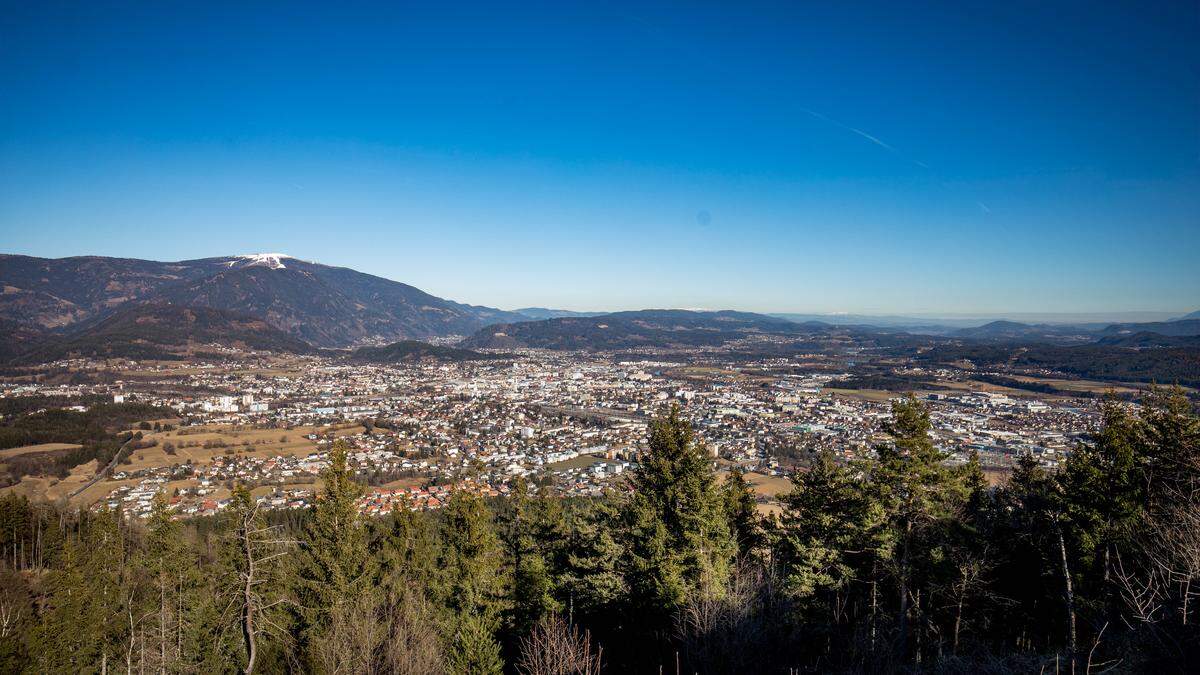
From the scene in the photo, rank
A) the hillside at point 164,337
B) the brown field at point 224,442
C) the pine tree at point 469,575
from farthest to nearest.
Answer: the hillside at point 164,337 < the brown field at point 224,442 < the pine tree at point 469,575

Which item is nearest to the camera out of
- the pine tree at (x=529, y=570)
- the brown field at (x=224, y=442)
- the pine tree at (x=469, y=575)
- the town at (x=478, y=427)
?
the pine tree at (x=469, y=575)

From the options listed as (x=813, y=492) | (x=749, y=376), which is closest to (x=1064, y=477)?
(x=813, y=492)

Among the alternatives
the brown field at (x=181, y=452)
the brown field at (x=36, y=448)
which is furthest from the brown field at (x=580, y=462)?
the brown field at (x=36, y=448)

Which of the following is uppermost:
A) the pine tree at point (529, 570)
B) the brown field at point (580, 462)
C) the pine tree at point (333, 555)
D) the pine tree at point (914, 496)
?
the pine tree at point (914, 496)

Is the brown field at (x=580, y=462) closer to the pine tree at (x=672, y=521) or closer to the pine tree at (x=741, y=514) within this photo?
the pine tree at (x=741, y=514)

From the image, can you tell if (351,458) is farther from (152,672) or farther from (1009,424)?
(1009,424)

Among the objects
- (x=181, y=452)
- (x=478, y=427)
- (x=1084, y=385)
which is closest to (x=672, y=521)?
(x=478, y=427)
